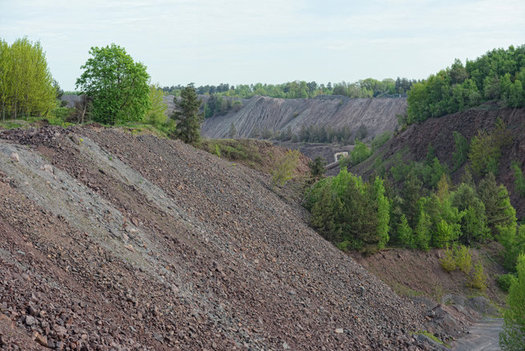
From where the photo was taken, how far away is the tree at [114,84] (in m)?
35.6

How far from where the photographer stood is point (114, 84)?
1421 inches

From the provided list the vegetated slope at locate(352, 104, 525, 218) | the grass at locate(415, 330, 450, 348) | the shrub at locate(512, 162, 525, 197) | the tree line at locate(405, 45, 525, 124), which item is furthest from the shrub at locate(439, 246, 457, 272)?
the tree line at locate(405, 45, 525, 124)

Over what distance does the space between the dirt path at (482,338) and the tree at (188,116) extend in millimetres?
24960

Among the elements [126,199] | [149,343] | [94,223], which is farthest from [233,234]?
[149,343]

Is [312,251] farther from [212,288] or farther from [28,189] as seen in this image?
[28,189]

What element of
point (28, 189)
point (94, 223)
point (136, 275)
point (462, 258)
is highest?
point (28, 189)

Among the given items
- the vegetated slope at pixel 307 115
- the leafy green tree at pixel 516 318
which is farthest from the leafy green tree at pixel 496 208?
A: the vegetated slope at pixel 307 115

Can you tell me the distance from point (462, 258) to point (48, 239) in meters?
29.9

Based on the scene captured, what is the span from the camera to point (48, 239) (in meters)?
13.5

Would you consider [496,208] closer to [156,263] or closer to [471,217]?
[471,217]

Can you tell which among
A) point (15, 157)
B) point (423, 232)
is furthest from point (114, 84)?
point (423, 232)

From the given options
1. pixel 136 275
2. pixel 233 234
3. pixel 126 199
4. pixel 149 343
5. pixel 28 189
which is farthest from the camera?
pixel 233 234

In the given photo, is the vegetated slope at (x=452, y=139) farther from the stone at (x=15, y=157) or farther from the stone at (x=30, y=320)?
the stone at (x=30, y=320)

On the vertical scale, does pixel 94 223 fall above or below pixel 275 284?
above
